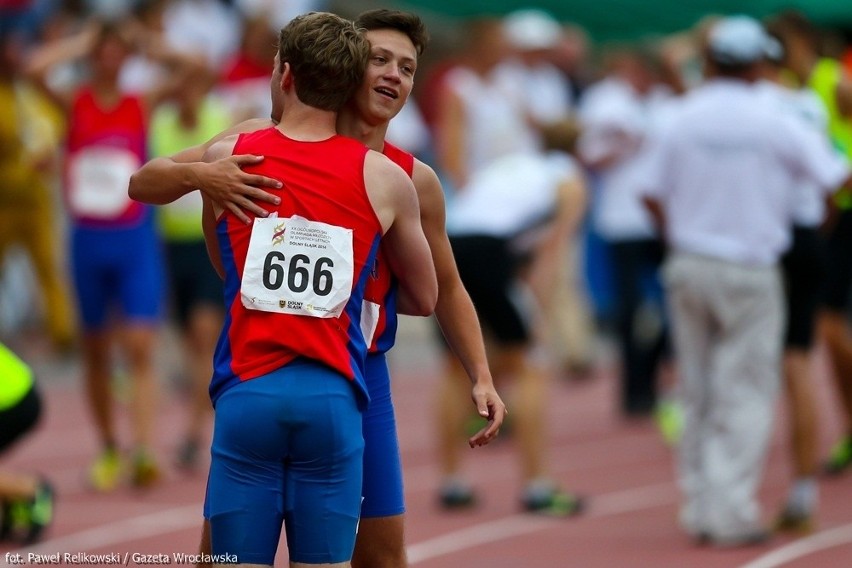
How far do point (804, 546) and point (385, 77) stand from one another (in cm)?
407

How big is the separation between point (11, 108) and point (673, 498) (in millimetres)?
6268

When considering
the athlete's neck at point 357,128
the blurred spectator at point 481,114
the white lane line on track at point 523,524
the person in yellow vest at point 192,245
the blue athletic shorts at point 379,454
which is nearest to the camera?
the athlete's neck at point 357,128

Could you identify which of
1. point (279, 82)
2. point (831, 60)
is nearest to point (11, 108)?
point (831, 60)

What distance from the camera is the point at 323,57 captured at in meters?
4.22

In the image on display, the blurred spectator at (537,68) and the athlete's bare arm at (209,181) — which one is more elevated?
the blurred spectator at (537,68)

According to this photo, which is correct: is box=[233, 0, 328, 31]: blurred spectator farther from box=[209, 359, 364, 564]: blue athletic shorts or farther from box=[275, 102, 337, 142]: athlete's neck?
box=[209, 359, 364, 564]: blue athletic shorts

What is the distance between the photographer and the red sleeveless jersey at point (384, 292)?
4.56m

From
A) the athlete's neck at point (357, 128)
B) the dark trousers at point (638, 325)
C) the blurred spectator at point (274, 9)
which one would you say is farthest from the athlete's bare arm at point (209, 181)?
the blurred spectator at point (274, 9)

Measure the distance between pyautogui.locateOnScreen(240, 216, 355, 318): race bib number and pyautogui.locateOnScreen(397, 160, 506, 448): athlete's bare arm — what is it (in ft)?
1.46

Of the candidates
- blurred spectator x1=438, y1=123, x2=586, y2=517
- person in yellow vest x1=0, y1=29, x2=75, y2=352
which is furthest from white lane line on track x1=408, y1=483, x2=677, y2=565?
person in yellow vest x1=0, y1=29, x2=75, y2=352

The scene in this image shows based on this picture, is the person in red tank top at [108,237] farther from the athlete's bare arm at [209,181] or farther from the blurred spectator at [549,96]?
the athlete's bare arm at [209,181]

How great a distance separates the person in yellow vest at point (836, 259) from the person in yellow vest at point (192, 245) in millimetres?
3583

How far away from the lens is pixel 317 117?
14.2ft

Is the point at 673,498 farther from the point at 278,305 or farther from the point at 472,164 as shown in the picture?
the point at 278,305
